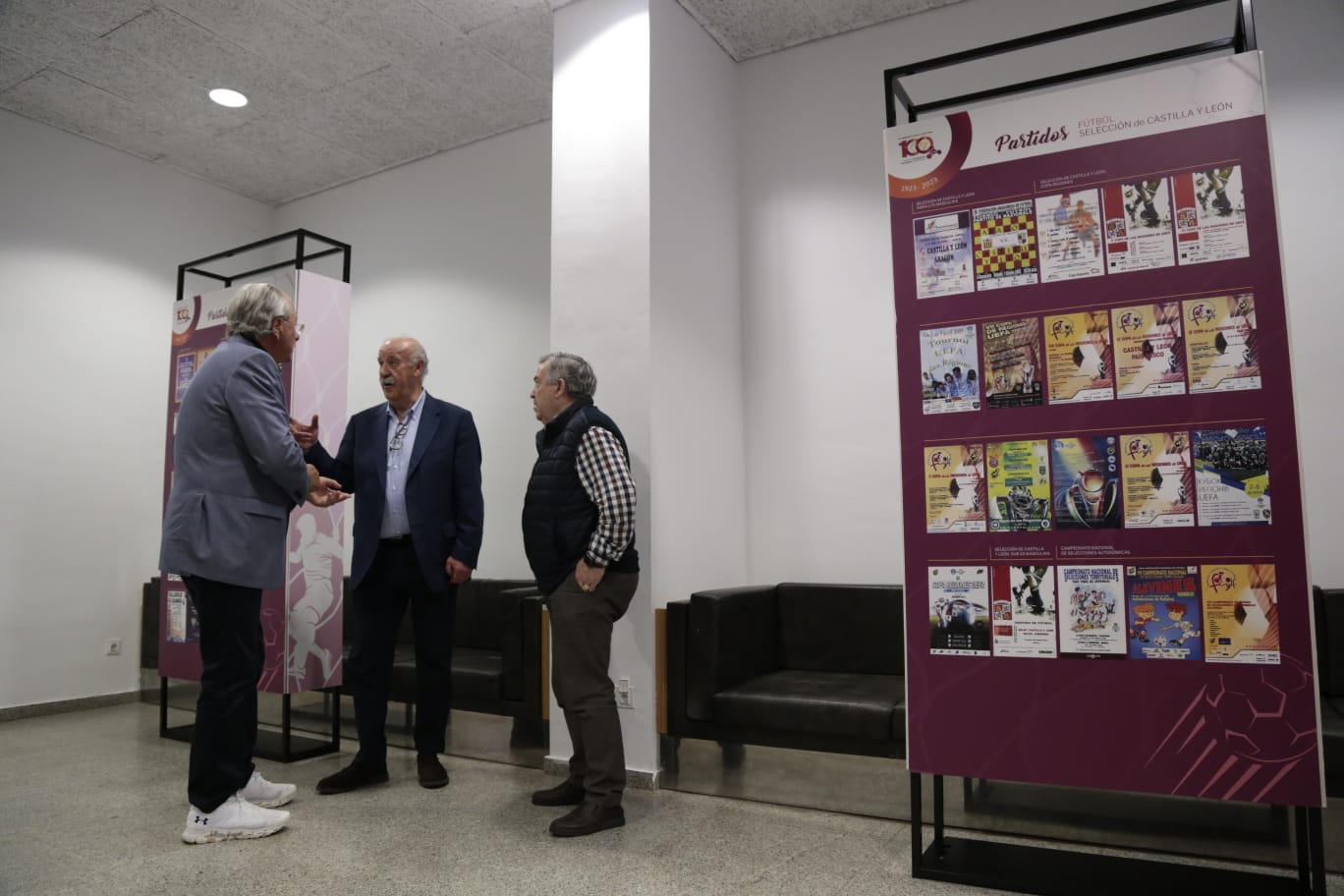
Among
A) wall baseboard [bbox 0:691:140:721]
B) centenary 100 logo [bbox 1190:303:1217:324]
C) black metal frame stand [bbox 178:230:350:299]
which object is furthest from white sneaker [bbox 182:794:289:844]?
centenary 100 logo [bbox 1190:303:1217:324]

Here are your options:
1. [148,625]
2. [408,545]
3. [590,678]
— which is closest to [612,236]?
[408,545]

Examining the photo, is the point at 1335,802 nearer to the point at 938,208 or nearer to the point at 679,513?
the point at 938,208

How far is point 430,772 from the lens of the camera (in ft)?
11.6

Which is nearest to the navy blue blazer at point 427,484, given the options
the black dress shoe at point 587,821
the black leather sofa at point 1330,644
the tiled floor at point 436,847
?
the tiled floor at point 436,847

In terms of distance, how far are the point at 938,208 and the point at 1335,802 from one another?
2.04 metres

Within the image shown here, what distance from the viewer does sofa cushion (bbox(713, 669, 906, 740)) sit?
306 centimetres

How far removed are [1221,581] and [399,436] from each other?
2.84m

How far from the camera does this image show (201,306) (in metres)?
4.51

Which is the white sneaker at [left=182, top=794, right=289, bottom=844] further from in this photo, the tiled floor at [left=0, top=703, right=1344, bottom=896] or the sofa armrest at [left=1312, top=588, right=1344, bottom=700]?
the sofa armrest at [left=1312, top=588, right=1344, bottom=700]

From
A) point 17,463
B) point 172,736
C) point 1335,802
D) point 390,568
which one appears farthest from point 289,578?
point 1335,802

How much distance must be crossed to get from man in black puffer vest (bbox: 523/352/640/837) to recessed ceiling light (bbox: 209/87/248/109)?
341 centimetres

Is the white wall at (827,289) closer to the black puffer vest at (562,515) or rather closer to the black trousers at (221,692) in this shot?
the black puffer vest at (562,515)

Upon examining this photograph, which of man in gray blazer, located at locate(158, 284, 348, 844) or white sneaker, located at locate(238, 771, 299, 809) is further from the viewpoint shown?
white sneaker, located at locate(238, 771, 299, 809)

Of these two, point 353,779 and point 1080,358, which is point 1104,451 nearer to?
point 1080,358
